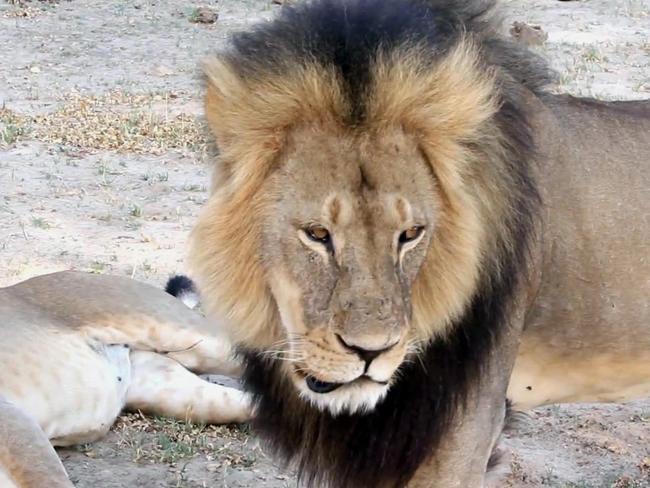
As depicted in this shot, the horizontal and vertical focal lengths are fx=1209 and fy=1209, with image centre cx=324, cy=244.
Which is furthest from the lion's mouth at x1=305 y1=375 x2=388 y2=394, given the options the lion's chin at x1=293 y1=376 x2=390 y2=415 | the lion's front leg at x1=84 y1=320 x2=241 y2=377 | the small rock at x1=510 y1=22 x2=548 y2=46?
the small rock at x1=510 y1=22 x2=548 y2=46

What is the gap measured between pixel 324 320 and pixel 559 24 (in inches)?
386

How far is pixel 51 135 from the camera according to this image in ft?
23.9

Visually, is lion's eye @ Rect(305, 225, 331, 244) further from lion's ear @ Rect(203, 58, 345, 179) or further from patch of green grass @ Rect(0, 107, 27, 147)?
patch of green grass @ Rect(0, 107, 27, 147)

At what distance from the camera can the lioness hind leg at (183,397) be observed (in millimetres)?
4484

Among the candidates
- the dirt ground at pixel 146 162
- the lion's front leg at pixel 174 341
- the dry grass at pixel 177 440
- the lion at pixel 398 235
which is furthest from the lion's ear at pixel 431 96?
the lion's front leg at pixel 174 341

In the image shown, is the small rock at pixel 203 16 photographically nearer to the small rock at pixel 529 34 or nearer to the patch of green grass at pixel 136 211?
the small rock at pixel 529 34

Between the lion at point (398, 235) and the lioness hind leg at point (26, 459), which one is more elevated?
the lion at point (398, 235)

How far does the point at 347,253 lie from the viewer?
262cm

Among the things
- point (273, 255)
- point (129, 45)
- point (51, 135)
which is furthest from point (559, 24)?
point (273, 255)

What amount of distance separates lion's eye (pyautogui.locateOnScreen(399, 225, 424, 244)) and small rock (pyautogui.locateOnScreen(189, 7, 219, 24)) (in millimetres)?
8759

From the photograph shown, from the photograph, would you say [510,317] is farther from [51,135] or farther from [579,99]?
[51,135]

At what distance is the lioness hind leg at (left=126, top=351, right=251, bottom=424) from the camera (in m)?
4.48

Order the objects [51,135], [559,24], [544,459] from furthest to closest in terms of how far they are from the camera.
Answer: [559,24] → [51,135] → [544,459]

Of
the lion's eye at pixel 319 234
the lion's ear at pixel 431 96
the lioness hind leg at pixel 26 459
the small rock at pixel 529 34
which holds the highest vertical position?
the lion's ear at pixel 431 96
